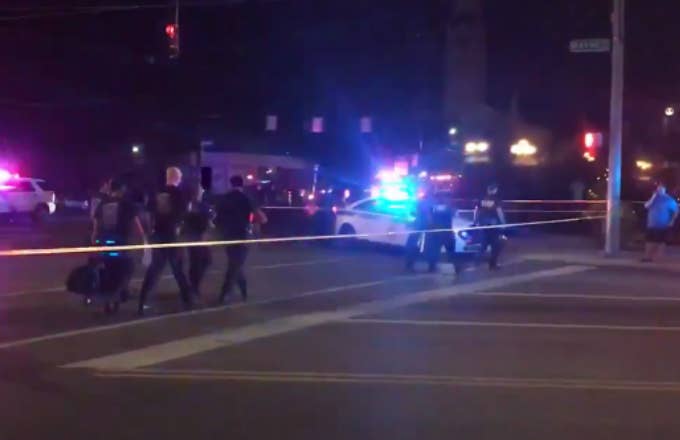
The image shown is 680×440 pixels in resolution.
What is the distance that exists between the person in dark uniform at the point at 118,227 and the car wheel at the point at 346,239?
1231 cm

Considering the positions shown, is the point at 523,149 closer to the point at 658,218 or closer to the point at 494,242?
the point at 658,218

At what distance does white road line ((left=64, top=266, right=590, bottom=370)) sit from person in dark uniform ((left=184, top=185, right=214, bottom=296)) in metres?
1.66

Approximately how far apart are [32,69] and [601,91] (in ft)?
91.6

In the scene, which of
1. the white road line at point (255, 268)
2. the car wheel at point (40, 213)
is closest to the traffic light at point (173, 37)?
the white road line at point (255, 268)

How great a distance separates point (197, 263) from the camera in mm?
13516

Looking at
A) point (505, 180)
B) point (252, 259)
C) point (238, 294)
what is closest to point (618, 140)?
point (252, 259)

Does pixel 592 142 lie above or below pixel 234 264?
above

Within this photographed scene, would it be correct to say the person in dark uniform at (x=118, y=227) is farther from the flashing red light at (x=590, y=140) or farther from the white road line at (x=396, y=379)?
the flashing red light at (x=590, y=140)

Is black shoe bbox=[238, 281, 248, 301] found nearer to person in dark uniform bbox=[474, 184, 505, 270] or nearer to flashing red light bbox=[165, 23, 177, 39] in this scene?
person in dark uniform bbox=[474, 184, 505, 270]

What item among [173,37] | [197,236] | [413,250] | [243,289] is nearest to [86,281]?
[197,236]

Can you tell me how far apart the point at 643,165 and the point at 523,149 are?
7.79m

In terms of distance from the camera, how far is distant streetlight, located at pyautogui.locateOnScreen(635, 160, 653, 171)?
47981 millimetres

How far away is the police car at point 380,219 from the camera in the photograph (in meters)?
23.2

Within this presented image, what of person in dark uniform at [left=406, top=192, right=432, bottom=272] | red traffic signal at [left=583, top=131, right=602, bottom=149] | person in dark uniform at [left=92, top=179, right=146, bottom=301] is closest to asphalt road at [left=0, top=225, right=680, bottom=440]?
person in dark uniform at [left=92, top=179, right=146, bottom=301]
